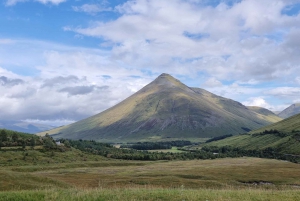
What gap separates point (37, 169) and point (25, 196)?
347ft

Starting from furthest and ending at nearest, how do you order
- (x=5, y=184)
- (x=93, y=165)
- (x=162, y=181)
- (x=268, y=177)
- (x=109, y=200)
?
(x=93, y=165) < (x=268, y=177) < (x=162, y=181) < (x=5, y=184) < (x=109, y=200)

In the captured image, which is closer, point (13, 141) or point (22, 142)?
point (22, 142)

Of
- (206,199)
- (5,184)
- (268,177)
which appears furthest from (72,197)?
(268,177)

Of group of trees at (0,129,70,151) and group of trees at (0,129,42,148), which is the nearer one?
group of trees at (0,129,42,148)

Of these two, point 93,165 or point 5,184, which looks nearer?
point 5,184

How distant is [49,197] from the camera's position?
23.1 meters

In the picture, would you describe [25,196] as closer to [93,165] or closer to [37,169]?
[37,169]

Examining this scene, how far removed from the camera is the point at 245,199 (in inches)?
942

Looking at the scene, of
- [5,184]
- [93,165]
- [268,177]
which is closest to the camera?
[5,184]

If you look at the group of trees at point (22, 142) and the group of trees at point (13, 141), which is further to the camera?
the group of trees at point (22, 142)

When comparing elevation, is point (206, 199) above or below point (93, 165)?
above

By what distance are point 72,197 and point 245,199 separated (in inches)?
569

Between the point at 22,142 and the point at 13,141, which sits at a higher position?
the point at 13,141

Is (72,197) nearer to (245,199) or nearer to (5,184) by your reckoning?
(245,199)
